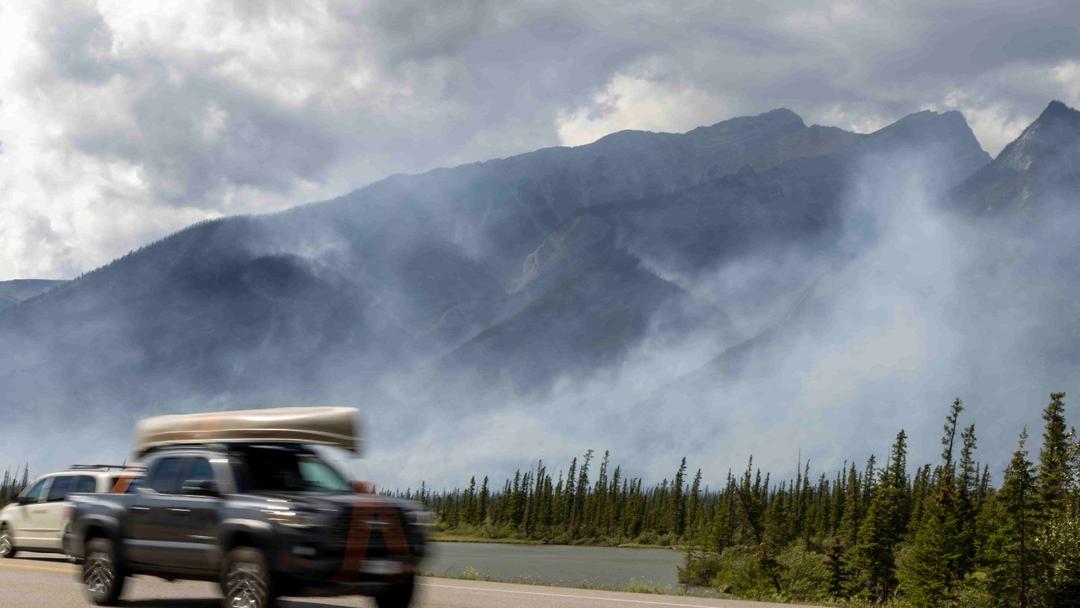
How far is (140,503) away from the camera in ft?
53.3

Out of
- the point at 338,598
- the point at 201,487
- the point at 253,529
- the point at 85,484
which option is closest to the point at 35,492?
the point at 85,484

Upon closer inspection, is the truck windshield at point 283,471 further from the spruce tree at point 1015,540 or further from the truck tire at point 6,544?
the spruce tree at point 1015,540

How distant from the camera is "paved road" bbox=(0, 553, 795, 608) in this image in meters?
17.2

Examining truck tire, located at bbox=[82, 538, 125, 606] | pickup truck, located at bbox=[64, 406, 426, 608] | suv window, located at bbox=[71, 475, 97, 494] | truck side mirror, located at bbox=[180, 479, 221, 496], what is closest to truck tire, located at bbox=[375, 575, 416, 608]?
pickup truck, located at bbox=[64, 406, 426, 608]

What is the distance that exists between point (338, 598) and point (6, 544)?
1520 cm

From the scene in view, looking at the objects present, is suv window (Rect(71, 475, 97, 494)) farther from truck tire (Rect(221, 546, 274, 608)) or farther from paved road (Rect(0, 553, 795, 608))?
Result: truck tire (Rect(221, 546, 274, 608))

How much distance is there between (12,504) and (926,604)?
76.7m

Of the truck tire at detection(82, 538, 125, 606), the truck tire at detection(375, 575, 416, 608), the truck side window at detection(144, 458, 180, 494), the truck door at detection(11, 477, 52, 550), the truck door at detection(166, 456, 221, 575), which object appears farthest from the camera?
the truck door at detection(11, 477, 52, 550)

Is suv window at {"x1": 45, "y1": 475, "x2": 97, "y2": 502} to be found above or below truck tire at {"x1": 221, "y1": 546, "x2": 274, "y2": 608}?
above

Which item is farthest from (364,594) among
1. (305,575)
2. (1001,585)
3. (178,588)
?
(1001,585)

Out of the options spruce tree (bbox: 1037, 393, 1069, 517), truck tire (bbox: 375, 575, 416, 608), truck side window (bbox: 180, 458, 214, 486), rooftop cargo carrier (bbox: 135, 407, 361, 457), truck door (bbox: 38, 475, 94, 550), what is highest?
spruce tree (bbox: 1037, 393, 1069, 517)

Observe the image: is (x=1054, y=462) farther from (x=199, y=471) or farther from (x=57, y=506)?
(x=199, y=471)

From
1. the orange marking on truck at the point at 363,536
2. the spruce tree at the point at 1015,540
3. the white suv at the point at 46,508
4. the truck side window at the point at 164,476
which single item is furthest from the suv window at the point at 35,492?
the spruce tree at the point at 1015,540

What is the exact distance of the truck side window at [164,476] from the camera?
52.3 feet
